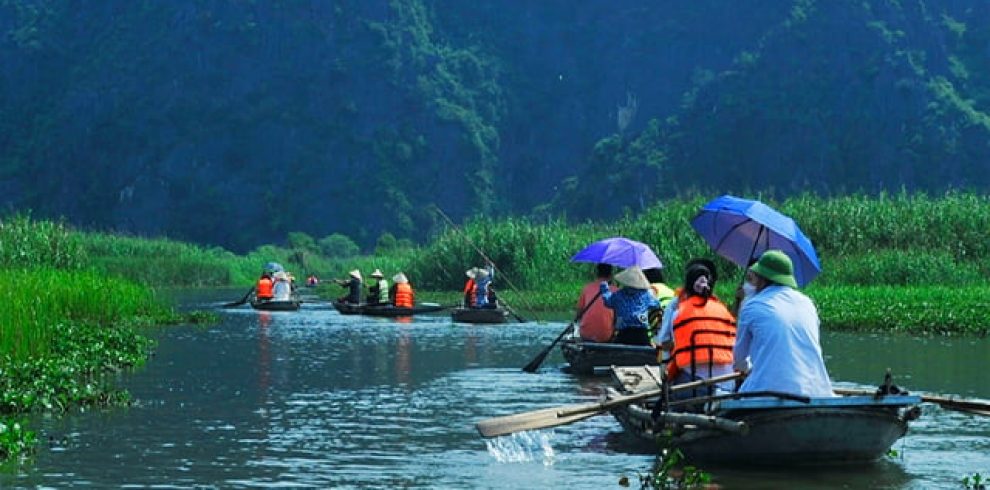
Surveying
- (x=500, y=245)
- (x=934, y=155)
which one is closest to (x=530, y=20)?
(x=934, y=155)

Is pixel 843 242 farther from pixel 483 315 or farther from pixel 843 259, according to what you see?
pixel 483 315

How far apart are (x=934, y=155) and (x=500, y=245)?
53.9 m

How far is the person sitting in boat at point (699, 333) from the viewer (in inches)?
561

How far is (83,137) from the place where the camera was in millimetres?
131250

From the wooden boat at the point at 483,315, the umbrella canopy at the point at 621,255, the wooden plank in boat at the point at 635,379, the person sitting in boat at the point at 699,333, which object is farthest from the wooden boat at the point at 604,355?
the wooden boat at the point at 483,315

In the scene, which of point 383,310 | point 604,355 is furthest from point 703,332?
point 383,310

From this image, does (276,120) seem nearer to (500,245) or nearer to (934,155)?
(934,155)

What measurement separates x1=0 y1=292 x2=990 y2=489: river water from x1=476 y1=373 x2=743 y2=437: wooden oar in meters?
0.41

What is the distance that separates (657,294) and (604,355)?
101cm

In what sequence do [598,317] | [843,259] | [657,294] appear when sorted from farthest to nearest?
[843,259] < [598,317] < [657,294]

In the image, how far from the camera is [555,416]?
1341cm

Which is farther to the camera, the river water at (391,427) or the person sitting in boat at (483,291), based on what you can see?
the person sitting in boat at (483,291)

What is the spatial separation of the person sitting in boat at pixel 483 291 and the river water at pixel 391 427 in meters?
7.53

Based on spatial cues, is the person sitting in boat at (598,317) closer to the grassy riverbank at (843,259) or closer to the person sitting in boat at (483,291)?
the grassy riverbank at (843,259)
